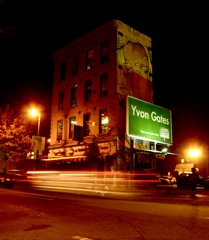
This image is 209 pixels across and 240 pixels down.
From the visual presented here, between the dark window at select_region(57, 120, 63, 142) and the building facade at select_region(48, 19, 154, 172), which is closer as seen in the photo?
the building facade at select_region(48, 19, 154, 172)

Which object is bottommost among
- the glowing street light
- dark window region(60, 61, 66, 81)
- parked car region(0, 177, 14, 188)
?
parked car region(0, 177, 14, 188)

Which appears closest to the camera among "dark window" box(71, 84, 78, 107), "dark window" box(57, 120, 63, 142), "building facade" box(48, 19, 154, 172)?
"building facade" box(48, 19, 154, 172)

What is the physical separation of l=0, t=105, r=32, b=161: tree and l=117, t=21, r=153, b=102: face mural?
14.3 metres

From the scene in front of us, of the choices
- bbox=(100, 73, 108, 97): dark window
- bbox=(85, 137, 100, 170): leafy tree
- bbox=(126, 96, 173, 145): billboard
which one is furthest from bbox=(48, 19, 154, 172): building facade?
bbox=(126, 96, 173, 145): billboard

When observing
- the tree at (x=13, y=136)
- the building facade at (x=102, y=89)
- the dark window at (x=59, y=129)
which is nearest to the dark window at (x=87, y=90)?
the building facade at (x=102, y=89)

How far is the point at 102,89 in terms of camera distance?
27.8 meters

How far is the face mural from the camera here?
26797 millimetres

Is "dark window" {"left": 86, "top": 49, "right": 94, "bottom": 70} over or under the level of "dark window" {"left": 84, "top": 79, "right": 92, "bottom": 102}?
over

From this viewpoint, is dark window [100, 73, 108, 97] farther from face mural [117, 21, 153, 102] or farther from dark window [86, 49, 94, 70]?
dark window [86, 49, 94, 70]

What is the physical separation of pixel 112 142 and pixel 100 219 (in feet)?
53.5

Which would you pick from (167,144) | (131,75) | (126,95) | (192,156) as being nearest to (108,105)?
(126,95)

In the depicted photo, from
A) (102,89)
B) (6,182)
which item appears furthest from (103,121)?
(6,182)

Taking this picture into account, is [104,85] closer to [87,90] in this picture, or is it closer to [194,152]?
[87,90]

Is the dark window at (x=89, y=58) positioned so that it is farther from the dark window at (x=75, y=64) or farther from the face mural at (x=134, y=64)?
the face mural at (x=134, y=64)
